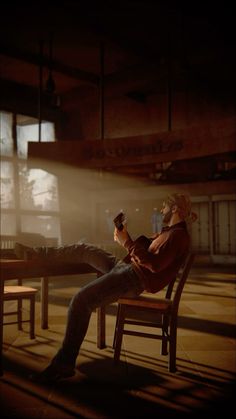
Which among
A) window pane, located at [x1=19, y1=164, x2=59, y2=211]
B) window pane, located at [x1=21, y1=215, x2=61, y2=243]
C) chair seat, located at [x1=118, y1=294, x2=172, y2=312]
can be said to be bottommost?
chair seat, located at [x1=118, y1=294, x2=172, y2=312]

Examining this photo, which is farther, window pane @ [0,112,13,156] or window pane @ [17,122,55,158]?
window pane @ [17,122,55,158]

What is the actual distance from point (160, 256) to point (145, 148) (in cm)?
505

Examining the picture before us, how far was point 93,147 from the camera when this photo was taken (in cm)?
805

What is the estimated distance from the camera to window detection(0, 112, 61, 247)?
32.4 feet

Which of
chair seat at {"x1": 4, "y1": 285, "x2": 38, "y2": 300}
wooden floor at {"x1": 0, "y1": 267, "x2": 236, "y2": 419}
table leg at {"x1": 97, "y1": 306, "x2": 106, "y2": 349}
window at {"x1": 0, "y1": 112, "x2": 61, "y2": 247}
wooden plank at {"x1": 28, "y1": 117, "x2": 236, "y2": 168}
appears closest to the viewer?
wooden floor at {"x1": 0, "y1": 267, "x2": 236, "y2": 419}

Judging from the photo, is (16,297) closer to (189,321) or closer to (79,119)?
(189,321)

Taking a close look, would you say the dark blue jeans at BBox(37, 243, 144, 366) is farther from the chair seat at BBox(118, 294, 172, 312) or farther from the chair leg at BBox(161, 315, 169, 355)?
the chair leg at BBox(161, 315, 169, 355)

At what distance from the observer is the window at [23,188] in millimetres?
9867

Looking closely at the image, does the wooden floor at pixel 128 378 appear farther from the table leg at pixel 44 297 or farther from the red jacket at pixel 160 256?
the red jacket at pixel 160 256

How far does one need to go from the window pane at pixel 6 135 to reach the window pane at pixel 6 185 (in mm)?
307

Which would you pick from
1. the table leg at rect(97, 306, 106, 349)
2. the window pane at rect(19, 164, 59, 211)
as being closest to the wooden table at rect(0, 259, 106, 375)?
the table leg at rect(97, 306, 106, 349)

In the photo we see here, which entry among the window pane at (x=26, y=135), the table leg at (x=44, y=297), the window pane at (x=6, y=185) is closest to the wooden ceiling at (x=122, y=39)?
the window pane at (x=26, y=135)

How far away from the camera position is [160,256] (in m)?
2.67

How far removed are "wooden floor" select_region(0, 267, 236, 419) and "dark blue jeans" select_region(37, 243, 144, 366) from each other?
26 cm
